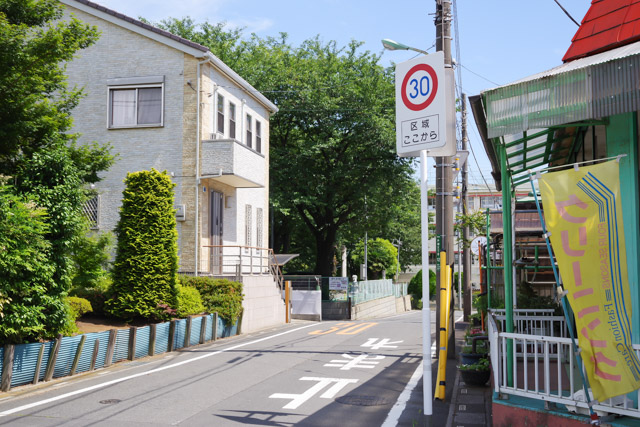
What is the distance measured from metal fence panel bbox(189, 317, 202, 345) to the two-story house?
13.0 ft

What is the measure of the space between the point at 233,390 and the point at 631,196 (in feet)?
23.8

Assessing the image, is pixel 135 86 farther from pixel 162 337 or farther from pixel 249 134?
pixel 162 337

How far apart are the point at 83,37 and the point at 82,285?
6781 mm

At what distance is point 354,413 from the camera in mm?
8773

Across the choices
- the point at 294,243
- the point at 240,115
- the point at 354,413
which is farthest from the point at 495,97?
the point at 294,243

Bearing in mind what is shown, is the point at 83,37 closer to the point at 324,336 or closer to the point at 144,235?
the point at 144,235

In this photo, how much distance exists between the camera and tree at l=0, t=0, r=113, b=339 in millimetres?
11062

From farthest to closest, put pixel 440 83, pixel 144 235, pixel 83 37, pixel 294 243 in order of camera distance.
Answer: pixel 294 243 → pixel 144 235 → pixel 83 37 → pixel 440 83

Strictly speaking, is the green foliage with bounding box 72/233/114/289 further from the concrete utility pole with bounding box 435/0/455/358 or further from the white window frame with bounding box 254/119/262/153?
the white window frame with bounding box 254/119/262/153

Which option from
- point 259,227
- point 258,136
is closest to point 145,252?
point 259,227

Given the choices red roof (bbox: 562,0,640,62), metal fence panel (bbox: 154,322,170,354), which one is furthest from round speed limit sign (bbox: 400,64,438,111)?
metal fence panel (bbox: 154,322,170,354)

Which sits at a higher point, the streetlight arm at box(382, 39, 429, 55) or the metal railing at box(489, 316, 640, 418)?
the streetlight arm at box(382, 39, 429, 55)

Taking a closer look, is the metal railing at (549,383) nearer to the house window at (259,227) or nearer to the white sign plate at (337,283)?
the house window at (259,227)

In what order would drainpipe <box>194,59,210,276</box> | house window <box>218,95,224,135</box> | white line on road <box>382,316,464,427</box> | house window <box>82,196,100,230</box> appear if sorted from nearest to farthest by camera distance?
white line on road <box>382,316,464,427</box>, drainpipe <box>194,59,210,276</box>, house window <box>82,196,100,230</box>, house window <box>218,95,224,135</box>
